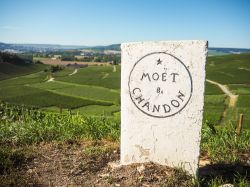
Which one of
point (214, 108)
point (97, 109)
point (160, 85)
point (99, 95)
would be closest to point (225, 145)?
point (160, 85)

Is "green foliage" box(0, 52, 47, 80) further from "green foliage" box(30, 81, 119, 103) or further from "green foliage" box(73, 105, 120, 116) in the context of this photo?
"green foliage" box(73, 105, 120, 116)

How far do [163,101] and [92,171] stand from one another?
1.23 m

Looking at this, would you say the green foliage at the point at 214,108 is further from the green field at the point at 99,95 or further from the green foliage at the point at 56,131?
the green foliage at the point at 56,131

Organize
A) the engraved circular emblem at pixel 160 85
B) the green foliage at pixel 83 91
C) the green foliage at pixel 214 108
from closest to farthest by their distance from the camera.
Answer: the engraved circular emblem at pixel 160 85 → the green foliage at pixel 214 108 → the green foliage at pixel 83 91

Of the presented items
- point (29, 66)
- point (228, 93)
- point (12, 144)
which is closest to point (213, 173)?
point (12, 144)

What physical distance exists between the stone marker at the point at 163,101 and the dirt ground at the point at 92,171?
210mm

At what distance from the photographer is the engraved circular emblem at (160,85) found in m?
3.62

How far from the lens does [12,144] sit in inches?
190

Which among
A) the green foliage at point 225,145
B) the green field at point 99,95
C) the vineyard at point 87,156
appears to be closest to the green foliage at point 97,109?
the green field at point 99,95

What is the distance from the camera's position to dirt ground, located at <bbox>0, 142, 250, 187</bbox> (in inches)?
138

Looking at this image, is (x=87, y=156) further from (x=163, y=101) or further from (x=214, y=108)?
(x=214, y=108)

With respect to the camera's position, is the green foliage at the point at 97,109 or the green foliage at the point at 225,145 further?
the green foliage at the point at 97,109

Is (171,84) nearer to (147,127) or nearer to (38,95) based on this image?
(147,127)

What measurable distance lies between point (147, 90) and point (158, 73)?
252 millimetres
